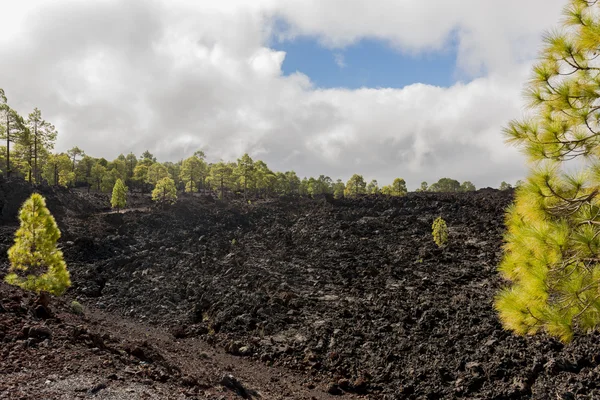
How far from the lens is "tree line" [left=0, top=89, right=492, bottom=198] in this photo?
1590 inches

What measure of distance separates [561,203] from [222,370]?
10.6m

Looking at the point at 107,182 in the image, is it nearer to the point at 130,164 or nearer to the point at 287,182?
the point at 130,164

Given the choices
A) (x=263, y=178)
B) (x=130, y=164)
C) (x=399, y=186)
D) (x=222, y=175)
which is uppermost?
(x=130, y=164)

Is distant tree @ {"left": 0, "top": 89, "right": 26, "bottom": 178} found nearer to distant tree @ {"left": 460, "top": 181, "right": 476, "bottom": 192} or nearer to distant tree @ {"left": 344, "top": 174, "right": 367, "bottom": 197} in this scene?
distant tree @ {"left": 344, "top": 174, "right": 367, "bottom": 197}

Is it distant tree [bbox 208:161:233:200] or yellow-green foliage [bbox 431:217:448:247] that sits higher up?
distant tree [bbox 208:161:233:200]

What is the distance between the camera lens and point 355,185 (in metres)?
72.9

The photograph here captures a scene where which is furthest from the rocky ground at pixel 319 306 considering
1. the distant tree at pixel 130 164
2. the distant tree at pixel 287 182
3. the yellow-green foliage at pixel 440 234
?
the distant tree at pixel 130 164

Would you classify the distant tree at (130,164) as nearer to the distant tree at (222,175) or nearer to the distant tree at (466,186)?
the distant tree at (222,175)

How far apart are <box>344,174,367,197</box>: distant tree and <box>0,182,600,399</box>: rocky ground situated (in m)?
36.6

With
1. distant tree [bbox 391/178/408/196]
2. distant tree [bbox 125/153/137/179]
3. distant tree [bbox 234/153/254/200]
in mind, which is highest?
distant tree [bbox 125/153/137/179]

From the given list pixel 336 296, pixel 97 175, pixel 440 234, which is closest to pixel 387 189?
pixel 440 234

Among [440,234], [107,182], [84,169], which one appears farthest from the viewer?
[84,169]

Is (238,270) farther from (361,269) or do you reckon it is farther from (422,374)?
(422,374)

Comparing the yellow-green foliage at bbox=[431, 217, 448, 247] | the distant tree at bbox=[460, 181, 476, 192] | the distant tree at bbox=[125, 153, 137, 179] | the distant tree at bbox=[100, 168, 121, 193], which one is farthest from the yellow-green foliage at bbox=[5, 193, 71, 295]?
the distant tree at bbox=[460, 181, 476, 192]
